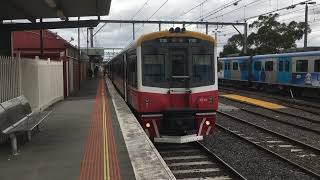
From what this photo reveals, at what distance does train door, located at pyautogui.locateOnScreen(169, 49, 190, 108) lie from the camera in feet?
38.3

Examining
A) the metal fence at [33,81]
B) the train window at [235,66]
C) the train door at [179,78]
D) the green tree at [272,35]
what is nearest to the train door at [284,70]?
the train window at [235,66]

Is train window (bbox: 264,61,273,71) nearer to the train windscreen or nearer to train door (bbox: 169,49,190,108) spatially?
the train windscreen

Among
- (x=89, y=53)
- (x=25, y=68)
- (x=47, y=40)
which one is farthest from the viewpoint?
(x=89, y=53)

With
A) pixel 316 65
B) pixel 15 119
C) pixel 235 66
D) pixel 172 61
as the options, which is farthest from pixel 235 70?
pixel 15 119

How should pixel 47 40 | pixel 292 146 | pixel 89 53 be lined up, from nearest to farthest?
pixel 292 146, pixel 47 40, pixel 89 53

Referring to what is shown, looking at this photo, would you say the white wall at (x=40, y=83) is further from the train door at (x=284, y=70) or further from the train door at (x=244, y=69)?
the train door at (x=244, y=69)

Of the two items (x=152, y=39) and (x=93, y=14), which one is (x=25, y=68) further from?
(x=152, y=39)

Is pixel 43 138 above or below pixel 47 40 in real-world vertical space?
below

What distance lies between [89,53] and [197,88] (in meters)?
61.0

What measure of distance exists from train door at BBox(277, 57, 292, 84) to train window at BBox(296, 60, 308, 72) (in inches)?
39.9

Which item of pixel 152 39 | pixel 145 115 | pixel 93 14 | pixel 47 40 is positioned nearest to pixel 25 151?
pixel 145 115

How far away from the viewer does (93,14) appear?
16.2 m

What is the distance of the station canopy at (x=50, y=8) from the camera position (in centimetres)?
1338

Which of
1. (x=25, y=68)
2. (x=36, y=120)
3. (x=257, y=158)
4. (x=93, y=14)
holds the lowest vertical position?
(x=257, y=158)
